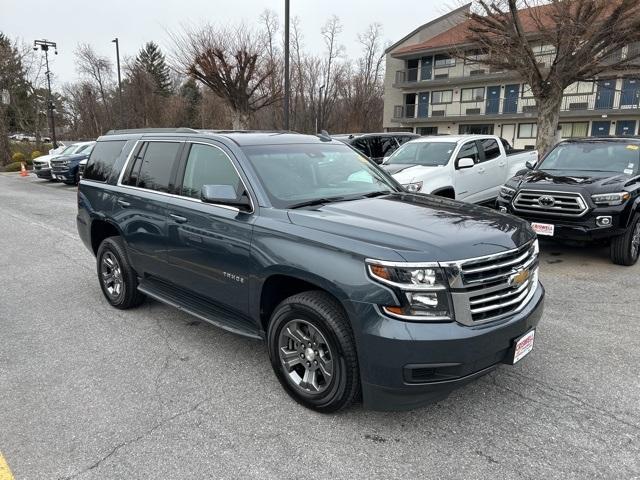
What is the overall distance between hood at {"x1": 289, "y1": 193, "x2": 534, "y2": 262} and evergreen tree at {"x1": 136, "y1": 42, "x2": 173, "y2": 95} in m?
55.7

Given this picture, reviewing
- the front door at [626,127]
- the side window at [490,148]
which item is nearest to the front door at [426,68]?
the front door at [626,127]

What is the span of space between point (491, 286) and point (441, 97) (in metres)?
36.8

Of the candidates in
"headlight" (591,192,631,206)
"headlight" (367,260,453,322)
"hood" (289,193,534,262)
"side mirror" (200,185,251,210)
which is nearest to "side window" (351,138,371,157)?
"headlight" (591,192,631,206)

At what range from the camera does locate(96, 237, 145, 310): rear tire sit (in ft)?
16.3

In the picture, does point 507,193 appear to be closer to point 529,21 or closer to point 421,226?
point 421,226

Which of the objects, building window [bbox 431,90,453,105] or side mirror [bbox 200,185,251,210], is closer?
side mirror [bbox 200,185,251,210]

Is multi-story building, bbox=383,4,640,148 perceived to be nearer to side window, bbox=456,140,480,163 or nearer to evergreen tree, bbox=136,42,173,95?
side window, bbox=456,140,480,163

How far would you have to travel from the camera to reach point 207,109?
135ft

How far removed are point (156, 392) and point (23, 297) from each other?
3.28m

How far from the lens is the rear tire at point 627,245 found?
659cm

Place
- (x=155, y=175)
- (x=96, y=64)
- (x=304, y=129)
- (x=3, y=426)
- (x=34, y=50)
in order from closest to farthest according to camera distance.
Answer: (x=3, y=426)
(x=155, y=175)
(x=34, y=50)
(x=304, y=129)
(x=96, y=64)

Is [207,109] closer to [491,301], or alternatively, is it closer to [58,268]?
[58,268]

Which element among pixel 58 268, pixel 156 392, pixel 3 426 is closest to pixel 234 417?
pixel 156 392

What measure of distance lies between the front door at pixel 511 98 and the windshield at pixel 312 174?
32099 millimetres
